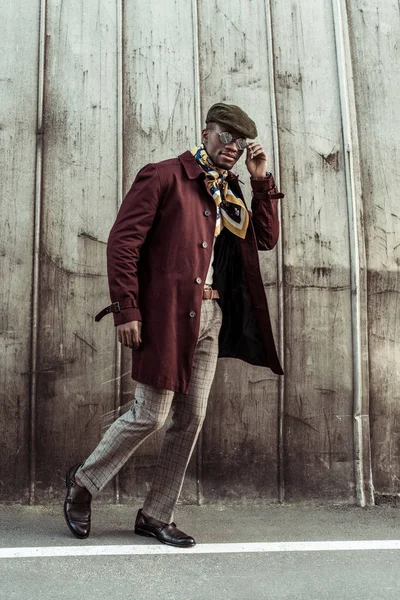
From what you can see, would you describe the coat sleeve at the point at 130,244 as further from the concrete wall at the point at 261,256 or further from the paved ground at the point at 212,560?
the paved ground at the point at 212,560

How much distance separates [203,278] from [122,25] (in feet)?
5.42

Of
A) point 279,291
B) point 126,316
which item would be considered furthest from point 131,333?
point 279,291

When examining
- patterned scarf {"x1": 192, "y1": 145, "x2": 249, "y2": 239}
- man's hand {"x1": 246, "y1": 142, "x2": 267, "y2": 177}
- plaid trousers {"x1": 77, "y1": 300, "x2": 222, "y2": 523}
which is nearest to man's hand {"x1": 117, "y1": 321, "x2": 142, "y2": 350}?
plaid trousers {"x1": 77, "y1": 300, "x2": 222, "y2": 523}

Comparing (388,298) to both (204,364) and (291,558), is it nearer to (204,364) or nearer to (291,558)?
(204,364)

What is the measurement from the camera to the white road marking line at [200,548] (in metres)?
3.09

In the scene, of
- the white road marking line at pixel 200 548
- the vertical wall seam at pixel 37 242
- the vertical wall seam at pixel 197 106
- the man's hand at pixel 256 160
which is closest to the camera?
the white road marking line at pixel 200 548

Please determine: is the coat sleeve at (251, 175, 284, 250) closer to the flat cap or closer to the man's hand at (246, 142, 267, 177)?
the man's hand at (246, 142, 267, 177)

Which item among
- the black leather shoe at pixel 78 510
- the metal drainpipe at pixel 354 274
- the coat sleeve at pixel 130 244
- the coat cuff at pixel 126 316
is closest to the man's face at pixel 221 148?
the coat sleeve at pixel 130 244

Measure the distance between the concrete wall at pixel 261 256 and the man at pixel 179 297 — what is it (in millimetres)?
500

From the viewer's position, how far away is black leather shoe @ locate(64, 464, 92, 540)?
327 centimetres

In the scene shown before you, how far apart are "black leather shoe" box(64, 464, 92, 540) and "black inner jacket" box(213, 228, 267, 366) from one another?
2.90 ft

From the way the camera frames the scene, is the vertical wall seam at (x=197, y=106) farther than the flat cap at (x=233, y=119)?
Yes

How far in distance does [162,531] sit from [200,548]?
0.18m

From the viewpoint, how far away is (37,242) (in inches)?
151
